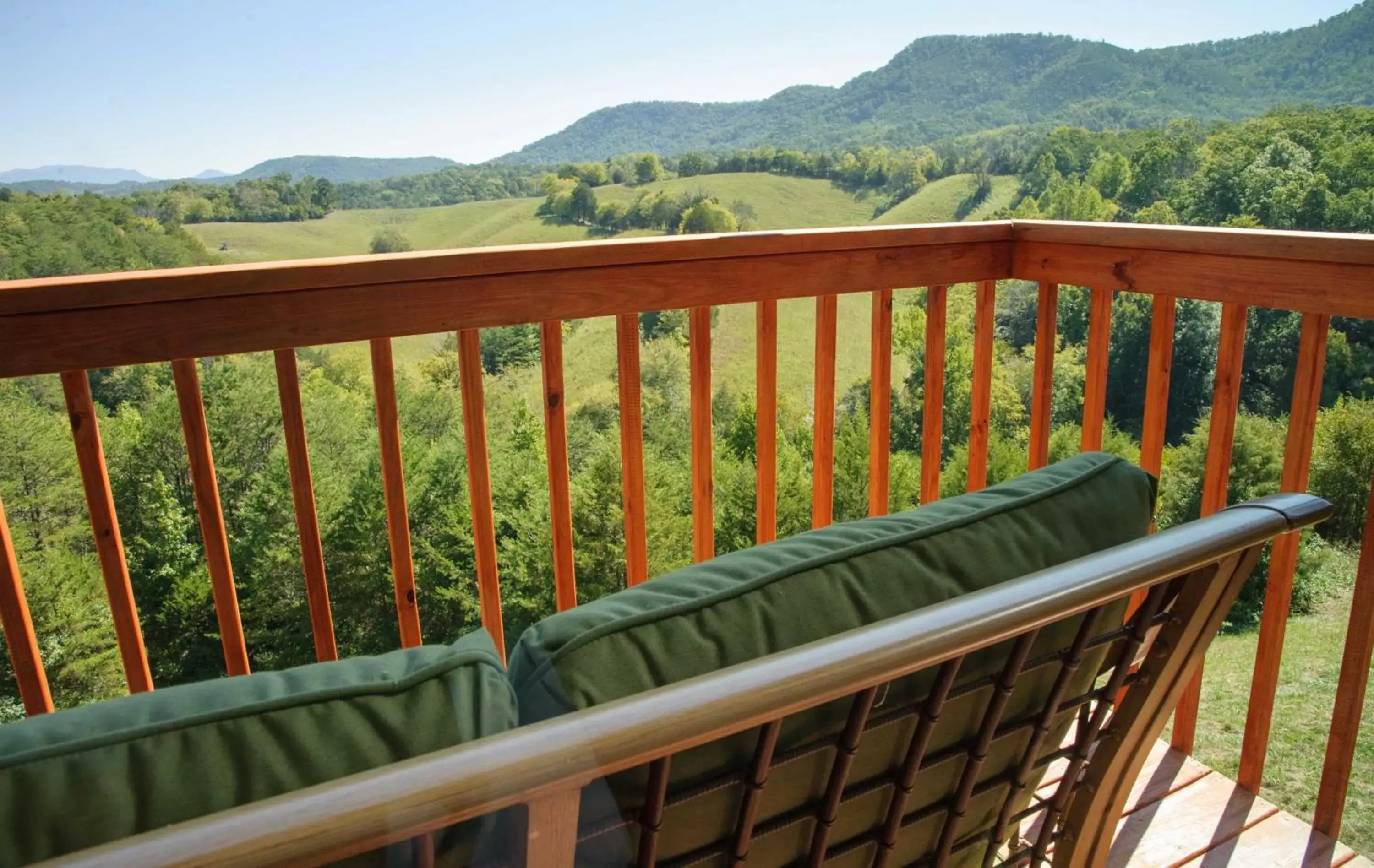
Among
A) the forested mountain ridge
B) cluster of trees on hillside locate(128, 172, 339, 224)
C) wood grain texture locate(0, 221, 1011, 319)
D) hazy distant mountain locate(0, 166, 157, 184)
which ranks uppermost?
the forested mountain ridge

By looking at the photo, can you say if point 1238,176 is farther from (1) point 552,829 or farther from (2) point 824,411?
(1) point 552,829

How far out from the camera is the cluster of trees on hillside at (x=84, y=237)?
4.11 metres

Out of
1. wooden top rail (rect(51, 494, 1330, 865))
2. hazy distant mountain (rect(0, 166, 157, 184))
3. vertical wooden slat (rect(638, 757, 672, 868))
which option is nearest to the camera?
wooden top rail (rect(51, 494, 1330, 865))

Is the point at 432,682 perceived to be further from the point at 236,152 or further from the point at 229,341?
the point at 236,152

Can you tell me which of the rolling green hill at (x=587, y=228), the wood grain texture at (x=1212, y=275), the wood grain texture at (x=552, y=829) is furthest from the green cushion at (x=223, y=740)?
the rolling green hill at (x=587, y=228)

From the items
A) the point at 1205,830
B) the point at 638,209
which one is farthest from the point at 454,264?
the point at 638,209

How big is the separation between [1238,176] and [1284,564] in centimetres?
336

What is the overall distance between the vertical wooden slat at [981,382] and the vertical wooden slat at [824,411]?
35cm

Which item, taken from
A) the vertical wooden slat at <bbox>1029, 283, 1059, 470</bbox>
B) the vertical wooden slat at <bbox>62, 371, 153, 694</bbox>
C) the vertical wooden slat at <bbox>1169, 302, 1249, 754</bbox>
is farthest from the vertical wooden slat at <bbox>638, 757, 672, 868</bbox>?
the vertical wooden slat at <bbox>1029, 283, 1059, 470</bbox>

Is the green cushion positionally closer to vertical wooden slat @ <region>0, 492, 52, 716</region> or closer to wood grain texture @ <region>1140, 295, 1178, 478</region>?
vertical wooden slat @ <region>0, 492, 52, 716</region>

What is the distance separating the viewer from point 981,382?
7.09 ft

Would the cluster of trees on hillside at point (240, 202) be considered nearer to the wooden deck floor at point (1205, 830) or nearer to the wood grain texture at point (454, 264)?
the wood grain texture at point (454, 264)

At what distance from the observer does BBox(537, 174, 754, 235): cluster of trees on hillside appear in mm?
7102

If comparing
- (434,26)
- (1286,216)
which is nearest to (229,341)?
(1286,216)
